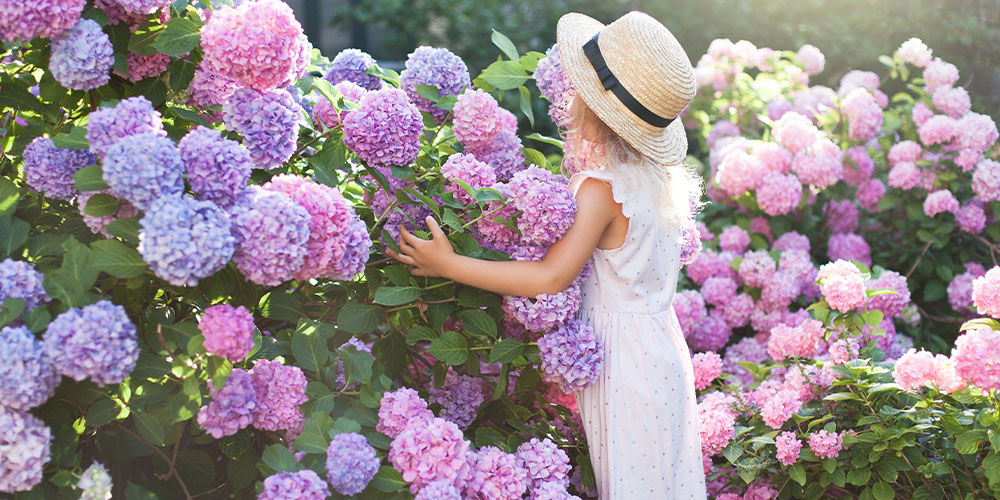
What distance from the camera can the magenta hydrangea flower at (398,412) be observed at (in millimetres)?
1656

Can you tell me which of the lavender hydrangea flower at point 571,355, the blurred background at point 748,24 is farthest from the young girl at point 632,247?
the blurred background at point 748,24

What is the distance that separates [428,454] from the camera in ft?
5.16

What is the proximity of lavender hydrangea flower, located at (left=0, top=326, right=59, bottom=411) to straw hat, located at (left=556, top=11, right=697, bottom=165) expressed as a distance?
1.24m

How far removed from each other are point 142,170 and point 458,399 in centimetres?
92

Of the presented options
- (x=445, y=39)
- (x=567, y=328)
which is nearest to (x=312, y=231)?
(x=567, y=328)

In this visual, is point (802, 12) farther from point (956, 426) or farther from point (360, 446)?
point (360, 446)

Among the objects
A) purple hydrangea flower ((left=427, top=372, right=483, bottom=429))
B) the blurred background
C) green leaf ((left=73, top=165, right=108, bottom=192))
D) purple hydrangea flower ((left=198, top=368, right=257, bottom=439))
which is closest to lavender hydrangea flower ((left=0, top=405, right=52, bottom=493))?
purple hydrangea flower ((left=198, top=368, right=257, bottom=439))

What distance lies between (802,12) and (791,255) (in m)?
5.16

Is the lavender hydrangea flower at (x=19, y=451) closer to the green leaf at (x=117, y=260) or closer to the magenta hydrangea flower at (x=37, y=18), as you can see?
the green leaf at (x=117, y=260)

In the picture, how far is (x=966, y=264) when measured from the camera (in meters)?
3.48

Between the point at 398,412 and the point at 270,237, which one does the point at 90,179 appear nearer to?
the point at 270,237

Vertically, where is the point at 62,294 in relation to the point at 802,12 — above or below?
above

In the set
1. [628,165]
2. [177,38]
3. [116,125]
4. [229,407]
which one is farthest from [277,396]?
[628,165]

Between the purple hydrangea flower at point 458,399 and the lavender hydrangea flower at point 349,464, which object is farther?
the purple hydrangea flower at point 458,399
